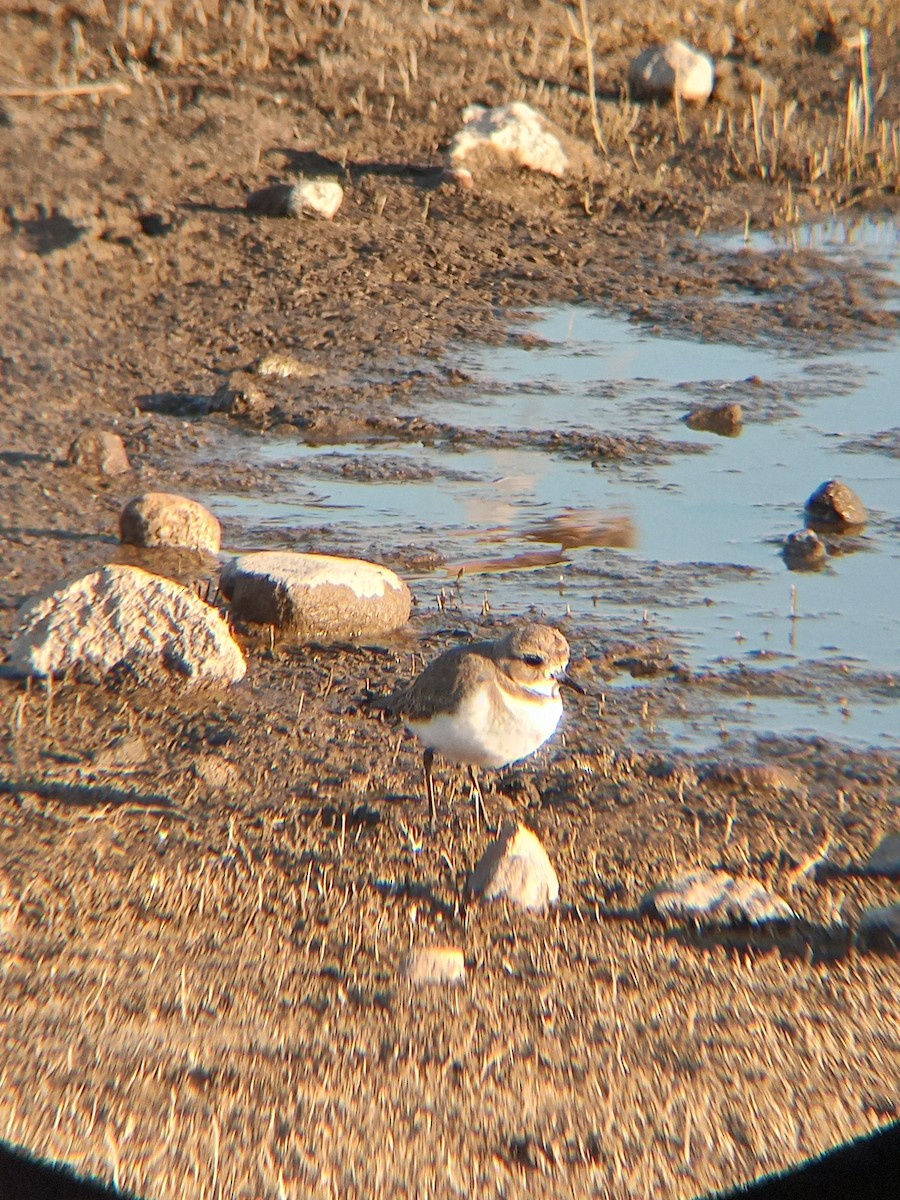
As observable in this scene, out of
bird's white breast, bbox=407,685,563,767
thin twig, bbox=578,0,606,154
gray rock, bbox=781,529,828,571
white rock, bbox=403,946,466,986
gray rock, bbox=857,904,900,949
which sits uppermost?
thin twig, bbox=578,0,606,154

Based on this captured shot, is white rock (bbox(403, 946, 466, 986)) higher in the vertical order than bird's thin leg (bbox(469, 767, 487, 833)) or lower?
higher

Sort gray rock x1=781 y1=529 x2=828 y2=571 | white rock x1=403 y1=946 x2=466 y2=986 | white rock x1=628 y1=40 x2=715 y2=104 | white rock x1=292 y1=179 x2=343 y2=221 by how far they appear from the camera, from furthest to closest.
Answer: white rock x1=628 y1=40 x2=715 y2=104
white rock x1=292 y1=179 x2=343 y2=221
gray rock x1=781 y1=529 x2=828 y2=571
white rock x1=403 y1=946 x2=466 y2=986

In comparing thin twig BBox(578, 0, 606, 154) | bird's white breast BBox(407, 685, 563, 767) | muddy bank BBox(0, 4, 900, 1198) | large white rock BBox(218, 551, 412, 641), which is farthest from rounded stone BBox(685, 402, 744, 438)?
thin twig BBox(578, 0, 606, 154)

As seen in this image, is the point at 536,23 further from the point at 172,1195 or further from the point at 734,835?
the point at 172,1195

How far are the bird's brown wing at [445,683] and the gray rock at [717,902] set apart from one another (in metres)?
0.78

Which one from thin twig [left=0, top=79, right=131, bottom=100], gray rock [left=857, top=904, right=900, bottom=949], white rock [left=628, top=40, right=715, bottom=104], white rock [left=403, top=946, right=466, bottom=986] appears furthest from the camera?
white rock [left=628, top=40, right=715, bottom=104]

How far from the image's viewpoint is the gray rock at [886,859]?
3.91 meters

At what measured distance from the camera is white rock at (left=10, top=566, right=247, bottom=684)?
201 inches

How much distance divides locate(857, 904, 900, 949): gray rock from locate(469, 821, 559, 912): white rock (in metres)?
0.74

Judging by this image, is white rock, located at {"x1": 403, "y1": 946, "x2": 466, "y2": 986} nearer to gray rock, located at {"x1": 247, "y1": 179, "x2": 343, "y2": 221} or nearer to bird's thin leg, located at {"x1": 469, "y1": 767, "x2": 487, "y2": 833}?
bird's thin leg, located at {"x1": 469, "y1": 767, "x2": 487, "y2": 833}

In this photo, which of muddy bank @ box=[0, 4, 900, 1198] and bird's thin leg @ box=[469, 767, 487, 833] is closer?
muddy bank @ box=[0, 4, 900, 1198]

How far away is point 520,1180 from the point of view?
2789 millimetres

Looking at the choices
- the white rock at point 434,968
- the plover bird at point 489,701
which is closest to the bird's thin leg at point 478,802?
the plover bird at point 489,701

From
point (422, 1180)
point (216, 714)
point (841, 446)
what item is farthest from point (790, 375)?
point (422, 1180)
